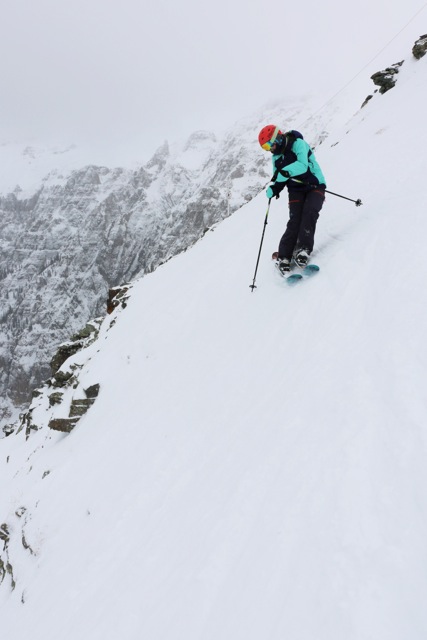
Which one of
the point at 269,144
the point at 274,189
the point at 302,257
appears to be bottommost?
the point at 302,257

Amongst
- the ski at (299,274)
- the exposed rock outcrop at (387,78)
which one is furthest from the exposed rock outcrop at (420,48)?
the ski at (299,274)

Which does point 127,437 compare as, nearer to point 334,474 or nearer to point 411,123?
point 334,474

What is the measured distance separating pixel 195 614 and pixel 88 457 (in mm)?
7849

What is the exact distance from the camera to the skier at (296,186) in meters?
8.09

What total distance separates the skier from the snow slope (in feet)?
2.31

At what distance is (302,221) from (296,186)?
2.88 ft

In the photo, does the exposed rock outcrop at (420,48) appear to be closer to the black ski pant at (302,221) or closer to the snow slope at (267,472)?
the snow slope at (267,472)

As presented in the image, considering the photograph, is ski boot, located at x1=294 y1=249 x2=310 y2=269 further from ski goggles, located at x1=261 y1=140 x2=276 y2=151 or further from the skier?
ski goggles, located at x1=261 y1=140 x2=276 y2=151

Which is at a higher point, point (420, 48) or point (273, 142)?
point (420, 48)

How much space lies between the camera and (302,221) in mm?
8203

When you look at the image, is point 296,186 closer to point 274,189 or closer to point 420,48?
point 274,189

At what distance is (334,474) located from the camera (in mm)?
3639

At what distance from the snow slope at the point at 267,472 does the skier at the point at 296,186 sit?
0.70m

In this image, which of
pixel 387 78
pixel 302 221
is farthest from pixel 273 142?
pixel 387 78
